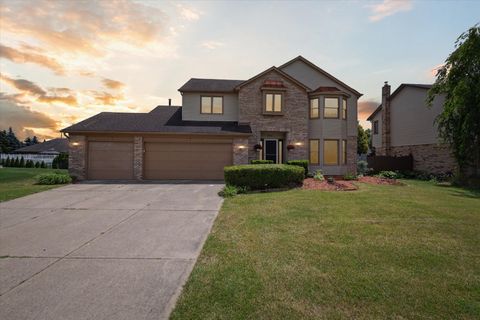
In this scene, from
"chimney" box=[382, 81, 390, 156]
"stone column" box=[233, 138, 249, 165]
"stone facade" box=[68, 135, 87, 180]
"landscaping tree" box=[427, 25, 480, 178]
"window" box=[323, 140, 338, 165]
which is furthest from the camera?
"chimney" box=[382, 81, 390, 156]

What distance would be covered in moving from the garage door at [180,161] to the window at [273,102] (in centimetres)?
551

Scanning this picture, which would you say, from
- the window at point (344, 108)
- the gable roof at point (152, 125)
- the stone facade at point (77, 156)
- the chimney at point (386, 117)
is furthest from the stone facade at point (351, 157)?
the stone facade at point (77, 156)

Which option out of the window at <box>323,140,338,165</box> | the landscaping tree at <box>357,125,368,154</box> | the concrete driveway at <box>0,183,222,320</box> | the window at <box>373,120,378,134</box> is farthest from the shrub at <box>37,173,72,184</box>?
the landscaping tree at <box>357,125,368,154</box>

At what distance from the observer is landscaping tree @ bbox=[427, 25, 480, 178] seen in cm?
1304

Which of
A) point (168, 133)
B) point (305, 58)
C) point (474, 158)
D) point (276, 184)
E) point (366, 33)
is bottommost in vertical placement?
point (276, 184)

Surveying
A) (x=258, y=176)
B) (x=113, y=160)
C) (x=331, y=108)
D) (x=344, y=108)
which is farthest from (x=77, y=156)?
(x=344, y=108)

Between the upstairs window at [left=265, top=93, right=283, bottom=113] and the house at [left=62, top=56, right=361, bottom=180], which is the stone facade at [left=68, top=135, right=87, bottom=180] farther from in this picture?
the upstairs window at [left=265, top=93, right=283, bottom=113]

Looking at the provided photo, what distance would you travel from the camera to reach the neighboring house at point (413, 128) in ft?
58.5

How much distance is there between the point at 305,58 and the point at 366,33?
6415mm

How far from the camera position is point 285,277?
3332mm

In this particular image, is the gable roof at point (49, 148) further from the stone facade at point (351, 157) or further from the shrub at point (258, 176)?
the stone facade at point (351, 157)

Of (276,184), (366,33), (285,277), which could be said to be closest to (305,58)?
(366,33)

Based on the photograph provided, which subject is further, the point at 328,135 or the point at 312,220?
the point at 328,135

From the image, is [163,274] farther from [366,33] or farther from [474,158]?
[474,158]
